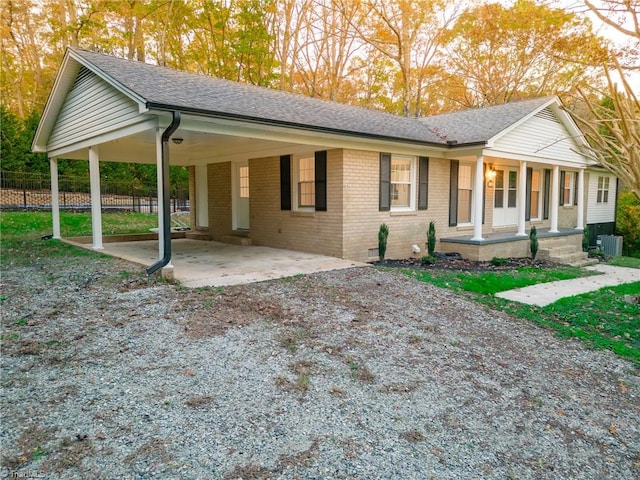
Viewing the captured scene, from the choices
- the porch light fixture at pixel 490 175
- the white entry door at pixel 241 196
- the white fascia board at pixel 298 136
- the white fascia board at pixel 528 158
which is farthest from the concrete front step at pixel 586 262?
the white entry door at pixel 241 196

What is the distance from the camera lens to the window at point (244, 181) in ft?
43.3

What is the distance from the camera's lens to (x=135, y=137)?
923 cm

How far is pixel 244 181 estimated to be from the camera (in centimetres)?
1331

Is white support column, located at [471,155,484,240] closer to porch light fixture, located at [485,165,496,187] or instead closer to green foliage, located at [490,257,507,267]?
green foliage, located at [490,257,507,267]

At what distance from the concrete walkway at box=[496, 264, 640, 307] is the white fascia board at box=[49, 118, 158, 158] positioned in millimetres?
6707

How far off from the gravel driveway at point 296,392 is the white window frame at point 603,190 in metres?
15.6

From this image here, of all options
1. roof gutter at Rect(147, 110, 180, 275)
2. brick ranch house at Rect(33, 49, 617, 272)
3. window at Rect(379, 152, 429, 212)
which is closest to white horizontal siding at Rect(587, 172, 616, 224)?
brick ranch house at Rect(33, 49, 617, 272)

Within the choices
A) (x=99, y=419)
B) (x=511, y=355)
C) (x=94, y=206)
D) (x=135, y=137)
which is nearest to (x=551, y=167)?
(x=511, y=355)

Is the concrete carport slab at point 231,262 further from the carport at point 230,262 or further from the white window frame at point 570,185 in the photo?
the white window frame at point 570,185

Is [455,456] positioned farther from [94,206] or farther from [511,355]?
[94,206]

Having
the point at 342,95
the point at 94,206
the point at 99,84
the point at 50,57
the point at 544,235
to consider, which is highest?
the point at 50,57

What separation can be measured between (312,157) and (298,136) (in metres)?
1.63

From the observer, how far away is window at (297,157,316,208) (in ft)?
35.1

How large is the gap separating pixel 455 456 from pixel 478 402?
36.1 inches
